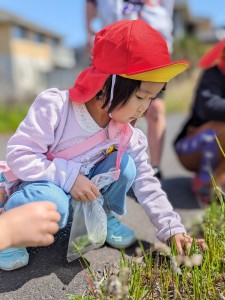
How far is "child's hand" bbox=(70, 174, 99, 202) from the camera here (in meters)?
1.57

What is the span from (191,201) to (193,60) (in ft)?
53.0

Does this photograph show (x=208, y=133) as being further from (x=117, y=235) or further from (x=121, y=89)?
(x=121, y=89)

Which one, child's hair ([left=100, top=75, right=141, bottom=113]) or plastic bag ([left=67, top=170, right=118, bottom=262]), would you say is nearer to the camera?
child's hair ([left=100, top=75, right=141, bottom=113])

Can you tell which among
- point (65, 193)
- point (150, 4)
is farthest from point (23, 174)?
point (150, 4)

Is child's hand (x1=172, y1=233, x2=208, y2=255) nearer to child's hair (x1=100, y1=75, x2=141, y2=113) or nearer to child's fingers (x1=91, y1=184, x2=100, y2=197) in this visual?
child's fingers (x1=91, y1=184, x2=100, y2=197)

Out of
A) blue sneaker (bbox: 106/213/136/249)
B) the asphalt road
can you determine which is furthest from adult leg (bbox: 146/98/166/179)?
blue sneaker (bbox: 106/213/136/249)

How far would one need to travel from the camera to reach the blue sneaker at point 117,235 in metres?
1.83

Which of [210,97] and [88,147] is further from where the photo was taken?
[210,97]

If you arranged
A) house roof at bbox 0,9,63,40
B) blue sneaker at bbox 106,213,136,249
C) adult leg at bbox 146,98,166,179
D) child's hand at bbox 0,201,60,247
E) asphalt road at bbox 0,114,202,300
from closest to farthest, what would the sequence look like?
child's hand at bbox 0,201,60,247
asphalt road at bbox 0,114,202,300
blue sneaker at bbox 106,213,136,249
adult leg at bbox 146,98,166,179
house roof at bbox 0,9,63,40

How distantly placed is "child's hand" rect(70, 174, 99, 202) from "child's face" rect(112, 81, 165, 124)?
268 mm

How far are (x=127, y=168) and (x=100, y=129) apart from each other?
0.19 meters

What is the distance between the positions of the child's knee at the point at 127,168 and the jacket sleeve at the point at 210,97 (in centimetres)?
125

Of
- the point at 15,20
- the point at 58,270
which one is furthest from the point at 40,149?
the point at 15,20

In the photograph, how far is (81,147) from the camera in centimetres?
167
